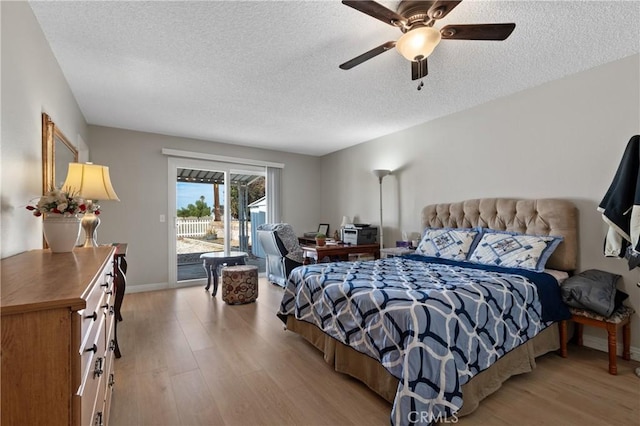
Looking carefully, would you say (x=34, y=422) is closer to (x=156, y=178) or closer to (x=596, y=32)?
(x=596, y=32)

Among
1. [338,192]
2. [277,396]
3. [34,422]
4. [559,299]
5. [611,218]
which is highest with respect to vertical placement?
[338,192]

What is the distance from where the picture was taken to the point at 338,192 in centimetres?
573

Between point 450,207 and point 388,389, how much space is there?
2498 millimetres

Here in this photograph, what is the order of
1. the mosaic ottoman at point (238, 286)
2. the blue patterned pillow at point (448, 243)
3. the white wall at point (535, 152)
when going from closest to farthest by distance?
the white wall at point (535, 152) < the blue patterned pillow at point (448, 243) < the mosaic ottoman at point (238, 286)

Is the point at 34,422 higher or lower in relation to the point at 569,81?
A: lower

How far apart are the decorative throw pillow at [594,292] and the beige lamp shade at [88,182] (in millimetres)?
3657

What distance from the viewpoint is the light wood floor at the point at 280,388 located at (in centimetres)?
170

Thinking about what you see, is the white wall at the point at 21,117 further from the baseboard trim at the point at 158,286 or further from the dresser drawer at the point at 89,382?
the baseboard trim at the point at 158,286

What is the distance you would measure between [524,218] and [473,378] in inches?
73.7

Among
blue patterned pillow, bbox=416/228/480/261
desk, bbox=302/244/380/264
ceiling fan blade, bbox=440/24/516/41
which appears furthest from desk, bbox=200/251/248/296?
ceiling fan blade, bbox=440/24/516/41

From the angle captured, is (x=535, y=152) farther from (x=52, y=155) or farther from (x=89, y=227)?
(x=52, y=155)

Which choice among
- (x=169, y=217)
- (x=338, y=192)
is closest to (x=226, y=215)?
(x=169, y=217)

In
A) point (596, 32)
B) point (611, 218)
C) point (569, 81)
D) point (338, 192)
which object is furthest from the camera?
point (338, 192)

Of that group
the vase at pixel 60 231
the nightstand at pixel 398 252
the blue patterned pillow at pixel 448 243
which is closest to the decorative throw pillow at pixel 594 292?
the blue patterned pillow at pixel 448 243
